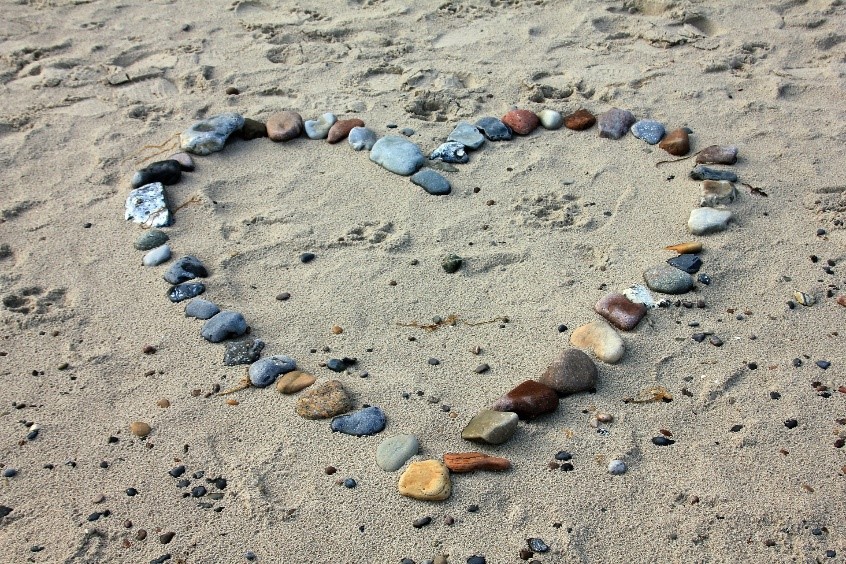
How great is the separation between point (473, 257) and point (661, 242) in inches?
29.2

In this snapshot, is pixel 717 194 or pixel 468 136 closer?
pixel 717 194

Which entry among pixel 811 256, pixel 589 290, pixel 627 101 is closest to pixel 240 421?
pixel 589 290

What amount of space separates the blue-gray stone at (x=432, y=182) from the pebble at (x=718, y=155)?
113 cm

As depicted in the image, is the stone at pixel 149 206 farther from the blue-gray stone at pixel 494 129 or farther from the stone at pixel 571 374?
the stone at pixel 571 374

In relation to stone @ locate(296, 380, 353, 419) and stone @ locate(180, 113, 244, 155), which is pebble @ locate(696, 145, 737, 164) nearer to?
stone @ locate(296, 380, 353, 419)

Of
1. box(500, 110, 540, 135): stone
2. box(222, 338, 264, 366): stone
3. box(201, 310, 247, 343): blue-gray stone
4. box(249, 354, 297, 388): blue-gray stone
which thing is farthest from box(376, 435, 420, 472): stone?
box(500, 110, 540, 135): stone

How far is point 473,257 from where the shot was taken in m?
3.20

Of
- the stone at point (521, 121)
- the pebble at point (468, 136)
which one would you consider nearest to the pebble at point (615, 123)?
the stone at point (521, 121)

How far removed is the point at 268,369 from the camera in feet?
8.80

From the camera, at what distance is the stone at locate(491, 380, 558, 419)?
2484 mm

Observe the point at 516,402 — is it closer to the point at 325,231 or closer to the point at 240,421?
the point at 240,421

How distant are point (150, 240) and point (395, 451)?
5.08 feet

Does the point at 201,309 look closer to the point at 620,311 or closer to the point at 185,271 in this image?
the point at 185,271

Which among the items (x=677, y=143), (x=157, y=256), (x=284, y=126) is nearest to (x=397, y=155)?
(x=284, y=126)
